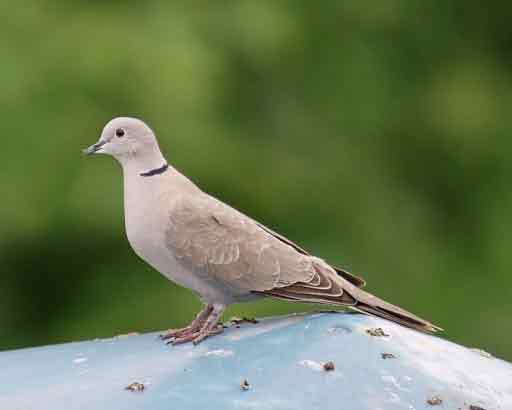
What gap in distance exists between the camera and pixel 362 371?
9.93ft

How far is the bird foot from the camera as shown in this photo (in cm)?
322

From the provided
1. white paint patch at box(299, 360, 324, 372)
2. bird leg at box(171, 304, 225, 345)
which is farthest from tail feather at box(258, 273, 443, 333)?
white paint patch at box(299, 360, 324, 372)

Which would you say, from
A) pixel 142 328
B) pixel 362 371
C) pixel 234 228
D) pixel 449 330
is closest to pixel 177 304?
pixel 142 328

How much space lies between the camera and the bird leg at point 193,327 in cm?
330

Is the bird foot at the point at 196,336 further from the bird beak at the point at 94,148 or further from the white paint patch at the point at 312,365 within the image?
the bird beak at the point at 94,148

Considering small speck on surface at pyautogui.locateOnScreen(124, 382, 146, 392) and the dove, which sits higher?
the dove

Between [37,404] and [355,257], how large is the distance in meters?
2.98

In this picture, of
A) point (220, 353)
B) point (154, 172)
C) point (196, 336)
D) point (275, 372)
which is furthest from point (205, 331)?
point (154, 172)

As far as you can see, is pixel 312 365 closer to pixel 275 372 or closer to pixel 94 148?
pixel 275 372

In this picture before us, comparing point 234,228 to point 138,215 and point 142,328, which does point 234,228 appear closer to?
point 138,215

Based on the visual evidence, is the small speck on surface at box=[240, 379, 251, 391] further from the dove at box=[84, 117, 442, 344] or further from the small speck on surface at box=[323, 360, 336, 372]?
the dove at box=[84, 117, 442, 344]

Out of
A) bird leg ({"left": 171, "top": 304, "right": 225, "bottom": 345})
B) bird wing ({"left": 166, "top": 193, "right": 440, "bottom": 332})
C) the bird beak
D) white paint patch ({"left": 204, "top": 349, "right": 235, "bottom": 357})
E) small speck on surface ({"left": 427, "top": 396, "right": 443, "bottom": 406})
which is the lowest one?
small speck on surface ({"left": 427, "top": 396, "right": 443, "bottom": 406})

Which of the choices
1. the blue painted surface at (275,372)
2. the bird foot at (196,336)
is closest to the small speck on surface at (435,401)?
the blue painted surface at (275,372)

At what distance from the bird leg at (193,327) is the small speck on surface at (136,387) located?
1.17 feet
